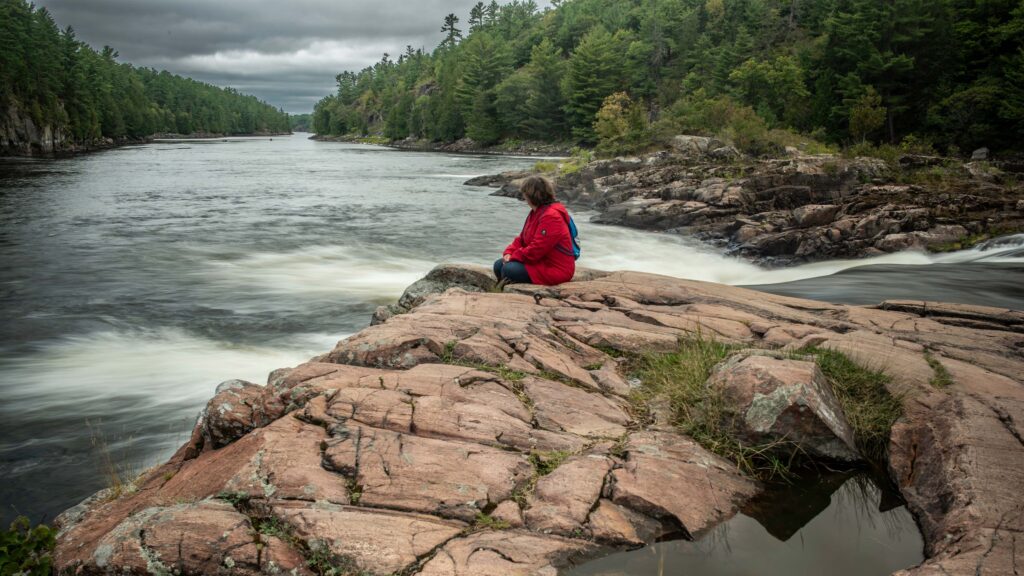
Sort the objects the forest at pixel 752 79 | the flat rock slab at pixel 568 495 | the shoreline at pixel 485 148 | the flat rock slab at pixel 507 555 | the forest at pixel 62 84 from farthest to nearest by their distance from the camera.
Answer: the shoreline at pixel 485 148
the forest at pixel 62 84
the forest at pixel 752 79
the flat rock slab at pixel 568 495
the flat rock slab at pixel 507 555

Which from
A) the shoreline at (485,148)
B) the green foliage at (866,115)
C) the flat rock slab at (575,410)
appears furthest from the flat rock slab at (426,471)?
the shoreline at (485,148)

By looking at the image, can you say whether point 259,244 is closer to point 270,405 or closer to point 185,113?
point 270,405

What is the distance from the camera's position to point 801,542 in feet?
12.8

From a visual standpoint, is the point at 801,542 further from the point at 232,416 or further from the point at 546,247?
the point at 546,247

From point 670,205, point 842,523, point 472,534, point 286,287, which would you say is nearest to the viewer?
point 472,534

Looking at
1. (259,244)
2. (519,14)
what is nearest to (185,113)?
(519,14)

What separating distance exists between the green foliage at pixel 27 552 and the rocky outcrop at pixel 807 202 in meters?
18.5

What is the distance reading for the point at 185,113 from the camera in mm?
153875

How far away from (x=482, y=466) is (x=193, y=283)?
13020 mm

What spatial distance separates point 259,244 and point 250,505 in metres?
17.7

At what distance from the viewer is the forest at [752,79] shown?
124ft

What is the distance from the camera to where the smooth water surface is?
23.3 feet

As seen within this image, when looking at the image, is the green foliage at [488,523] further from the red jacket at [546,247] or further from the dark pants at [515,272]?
the dark pants at [515,272]

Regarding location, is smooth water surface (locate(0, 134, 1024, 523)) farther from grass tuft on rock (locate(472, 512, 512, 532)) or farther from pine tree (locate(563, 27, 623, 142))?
pine tree (locate(563, 27, 623, 142))
